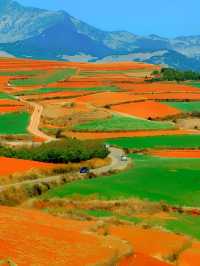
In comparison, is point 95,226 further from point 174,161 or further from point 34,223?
point 174,161

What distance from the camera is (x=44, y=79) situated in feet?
461

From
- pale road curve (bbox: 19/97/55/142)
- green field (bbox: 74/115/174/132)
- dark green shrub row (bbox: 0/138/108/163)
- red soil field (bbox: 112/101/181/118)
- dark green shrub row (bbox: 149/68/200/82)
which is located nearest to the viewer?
dark green shrub row (bbox: 0/138/108/163)

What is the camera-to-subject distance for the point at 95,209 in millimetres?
40062

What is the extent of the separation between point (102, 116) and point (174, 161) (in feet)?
96.8

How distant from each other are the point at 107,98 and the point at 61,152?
51.1m

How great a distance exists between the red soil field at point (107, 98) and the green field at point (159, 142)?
2848 centimetres

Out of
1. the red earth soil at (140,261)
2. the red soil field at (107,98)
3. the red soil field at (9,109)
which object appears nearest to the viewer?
the red earth soil at (140,261)

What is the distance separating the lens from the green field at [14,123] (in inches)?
3007

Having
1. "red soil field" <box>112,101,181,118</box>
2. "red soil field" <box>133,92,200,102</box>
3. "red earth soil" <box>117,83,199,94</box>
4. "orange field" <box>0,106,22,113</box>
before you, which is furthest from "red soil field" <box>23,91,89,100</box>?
"orange field" <box>0,106,22,113</box>

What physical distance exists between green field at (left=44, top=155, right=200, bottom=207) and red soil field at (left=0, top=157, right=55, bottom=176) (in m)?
4.75

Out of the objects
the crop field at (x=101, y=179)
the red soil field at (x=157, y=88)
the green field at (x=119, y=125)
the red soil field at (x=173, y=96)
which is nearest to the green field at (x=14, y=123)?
the crop field at (x=101, y=179)

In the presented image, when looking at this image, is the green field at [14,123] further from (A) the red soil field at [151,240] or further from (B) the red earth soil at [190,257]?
(B) the red earth soil at [190,257]

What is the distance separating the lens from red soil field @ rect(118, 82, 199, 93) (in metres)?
122

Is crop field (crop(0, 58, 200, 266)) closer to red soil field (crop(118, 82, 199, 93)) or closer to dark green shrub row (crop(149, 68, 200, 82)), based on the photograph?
red soil field (crop(118, 82, 199, 93))
